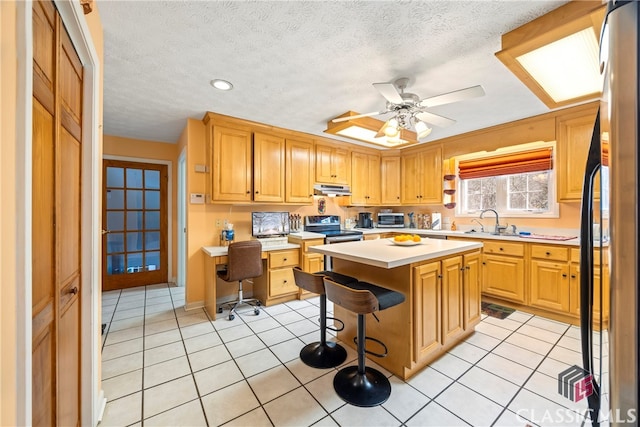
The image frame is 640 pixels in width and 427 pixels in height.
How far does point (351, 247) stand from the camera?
231cm

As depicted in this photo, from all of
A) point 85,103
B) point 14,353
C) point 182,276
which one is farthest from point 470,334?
point 182,276

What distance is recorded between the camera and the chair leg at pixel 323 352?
6.91 feet

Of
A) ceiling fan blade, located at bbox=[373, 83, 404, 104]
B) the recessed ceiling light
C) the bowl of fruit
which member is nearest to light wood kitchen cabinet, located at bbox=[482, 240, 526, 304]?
the bowl of fruit

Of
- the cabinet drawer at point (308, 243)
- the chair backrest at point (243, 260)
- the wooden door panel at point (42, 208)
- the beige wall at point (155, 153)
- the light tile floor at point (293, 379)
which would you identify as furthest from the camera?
the beige wall at point (155, 153)

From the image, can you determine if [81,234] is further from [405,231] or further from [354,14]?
[405,231]

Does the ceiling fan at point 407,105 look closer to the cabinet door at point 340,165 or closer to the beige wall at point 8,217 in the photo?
the beige wall at point 8,217

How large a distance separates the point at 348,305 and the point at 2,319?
→ 1435mm

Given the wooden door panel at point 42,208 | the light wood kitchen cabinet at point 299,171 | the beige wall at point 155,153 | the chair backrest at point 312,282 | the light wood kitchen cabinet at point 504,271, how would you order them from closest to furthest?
the wooden door panel at point 42,208, the chair backrest at point 312,282, the light wood kitchen cabinet at point 504,271, the light wood kitchen cabinet at point 299,171, the beige wall at point 155,153

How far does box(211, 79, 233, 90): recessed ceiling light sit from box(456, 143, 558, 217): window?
3713 millimetres

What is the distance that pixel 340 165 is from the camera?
4523 mm

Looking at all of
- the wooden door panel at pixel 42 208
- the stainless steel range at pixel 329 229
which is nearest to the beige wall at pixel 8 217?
the wooden door panel at pixel 42 208

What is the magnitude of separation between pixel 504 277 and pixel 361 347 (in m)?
2.52

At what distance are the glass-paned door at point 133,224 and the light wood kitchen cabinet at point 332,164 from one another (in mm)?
2635

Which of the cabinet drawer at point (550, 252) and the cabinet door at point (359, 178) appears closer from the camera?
the cabinet drawer at point (550, 252)
